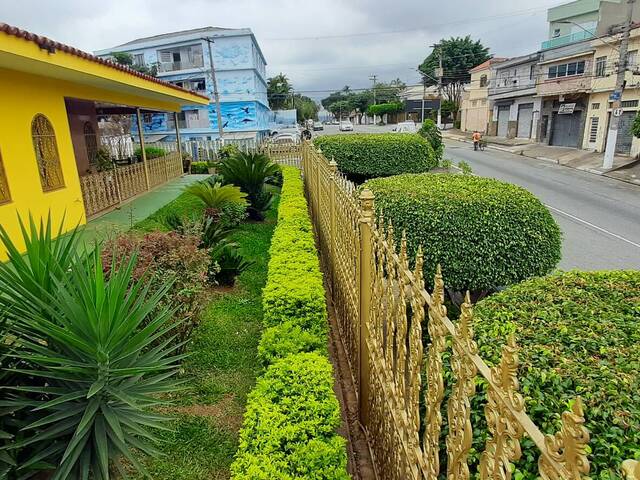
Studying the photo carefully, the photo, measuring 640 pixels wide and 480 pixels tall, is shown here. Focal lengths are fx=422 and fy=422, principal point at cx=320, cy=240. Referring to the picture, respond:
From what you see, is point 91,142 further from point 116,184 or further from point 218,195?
point 218,195

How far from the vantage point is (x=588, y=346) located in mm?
2041

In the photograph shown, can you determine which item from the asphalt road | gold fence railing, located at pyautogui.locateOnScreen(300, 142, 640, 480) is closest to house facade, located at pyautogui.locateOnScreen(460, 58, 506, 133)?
the asphalt road

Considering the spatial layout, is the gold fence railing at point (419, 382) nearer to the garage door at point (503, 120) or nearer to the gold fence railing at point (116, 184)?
the gold fence railing at point (116, 184)

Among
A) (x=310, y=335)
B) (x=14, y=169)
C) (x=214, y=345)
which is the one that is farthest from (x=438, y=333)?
(x=14, y=169)

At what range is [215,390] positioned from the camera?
3.65 m

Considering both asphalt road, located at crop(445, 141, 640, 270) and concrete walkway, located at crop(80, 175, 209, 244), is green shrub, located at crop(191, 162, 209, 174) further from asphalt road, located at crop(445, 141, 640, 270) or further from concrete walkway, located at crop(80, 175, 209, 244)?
asphalt road, located at crop(445, 141, 640, 270)

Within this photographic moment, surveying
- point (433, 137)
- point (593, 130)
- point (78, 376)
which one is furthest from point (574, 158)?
point (78, 376)

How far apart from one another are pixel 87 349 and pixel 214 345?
223 cm

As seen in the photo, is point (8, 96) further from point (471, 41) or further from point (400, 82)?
point (400, 82)

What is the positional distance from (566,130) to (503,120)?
10.3 metres

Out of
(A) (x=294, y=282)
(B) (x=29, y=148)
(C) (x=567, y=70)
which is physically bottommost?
(A) (x=294, y=282)

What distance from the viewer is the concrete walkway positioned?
810 centimetres

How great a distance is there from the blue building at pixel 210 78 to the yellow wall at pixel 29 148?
30706 millimetres

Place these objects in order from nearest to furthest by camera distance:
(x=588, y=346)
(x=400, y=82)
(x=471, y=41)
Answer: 1. (x=588, y=346)
2. (x=471, y=41)
3. (x=400, y=82)
